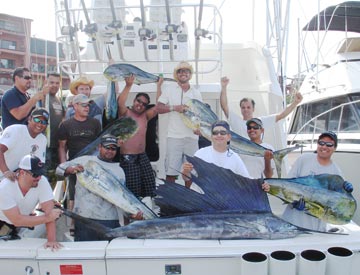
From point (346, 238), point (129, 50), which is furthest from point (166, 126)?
point (346, 238)

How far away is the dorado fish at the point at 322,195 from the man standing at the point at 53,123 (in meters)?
1.93

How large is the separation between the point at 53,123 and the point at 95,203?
109 centimetres

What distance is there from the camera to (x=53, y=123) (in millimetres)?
3719

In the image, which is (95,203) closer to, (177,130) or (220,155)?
(220,155)

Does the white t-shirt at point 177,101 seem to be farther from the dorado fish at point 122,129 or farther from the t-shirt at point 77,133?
the t-shirt at point 77,133

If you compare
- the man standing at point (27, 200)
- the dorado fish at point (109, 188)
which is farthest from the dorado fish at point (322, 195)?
the man standing at point (27, 200)

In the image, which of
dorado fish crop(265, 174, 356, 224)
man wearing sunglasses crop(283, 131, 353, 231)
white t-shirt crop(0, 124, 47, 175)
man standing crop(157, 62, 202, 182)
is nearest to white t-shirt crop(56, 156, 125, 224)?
white t-shirt crop(0, 124, 47, 175)

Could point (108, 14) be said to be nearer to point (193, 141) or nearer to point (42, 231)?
point (193, 141)

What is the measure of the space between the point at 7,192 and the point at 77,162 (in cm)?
57

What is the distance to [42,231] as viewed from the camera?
10.7 ft

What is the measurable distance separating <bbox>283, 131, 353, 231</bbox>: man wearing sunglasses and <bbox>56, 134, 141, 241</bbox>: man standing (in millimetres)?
1286

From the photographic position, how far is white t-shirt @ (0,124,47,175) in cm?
293

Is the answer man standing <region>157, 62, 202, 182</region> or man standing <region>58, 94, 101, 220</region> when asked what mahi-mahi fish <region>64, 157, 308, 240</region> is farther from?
man standing <region>157, 62, 202, 182</region>

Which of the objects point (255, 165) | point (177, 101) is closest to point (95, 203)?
point (177, 101)
